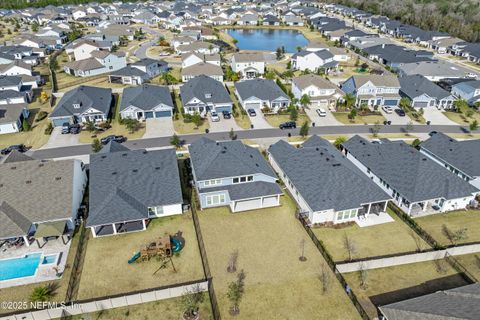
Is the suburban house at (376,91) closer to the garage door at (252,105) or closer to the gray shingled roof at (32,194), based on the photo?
the garage door at (252,105)

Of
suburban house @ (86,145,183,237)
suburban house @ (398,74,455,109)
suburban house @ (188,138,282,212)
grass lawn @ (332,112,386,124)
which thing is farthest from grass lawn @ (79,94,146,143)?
suburban house @ (398,74,455,109)

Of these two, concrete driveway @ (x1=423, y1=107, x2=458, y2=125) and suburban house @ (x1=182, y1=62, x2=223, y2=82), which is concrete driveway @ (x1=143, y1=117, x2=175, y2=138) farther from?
concrete driveway @ (x1=423, y1=107, x2=458, y2=125)

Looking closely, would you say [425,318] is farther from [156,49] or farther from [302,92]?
[156,49]

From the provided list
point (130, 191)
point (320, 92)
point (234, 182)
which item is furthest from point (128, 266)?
point (320, 92)

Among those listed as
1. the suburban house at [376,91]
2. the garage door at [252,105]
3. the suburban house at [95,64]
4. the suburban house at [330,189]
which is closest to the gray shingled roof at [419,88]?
the suburban house at [376,91]

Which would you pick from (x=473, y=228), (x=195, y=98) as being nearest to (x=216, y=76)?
(x=195, y=98)

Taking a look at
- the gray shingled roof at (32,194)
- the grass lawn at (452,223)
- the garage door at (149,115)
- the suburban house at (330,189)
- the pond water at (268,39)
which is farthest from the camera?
the pond water at (268,39)

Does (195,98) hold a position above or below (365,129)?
above
